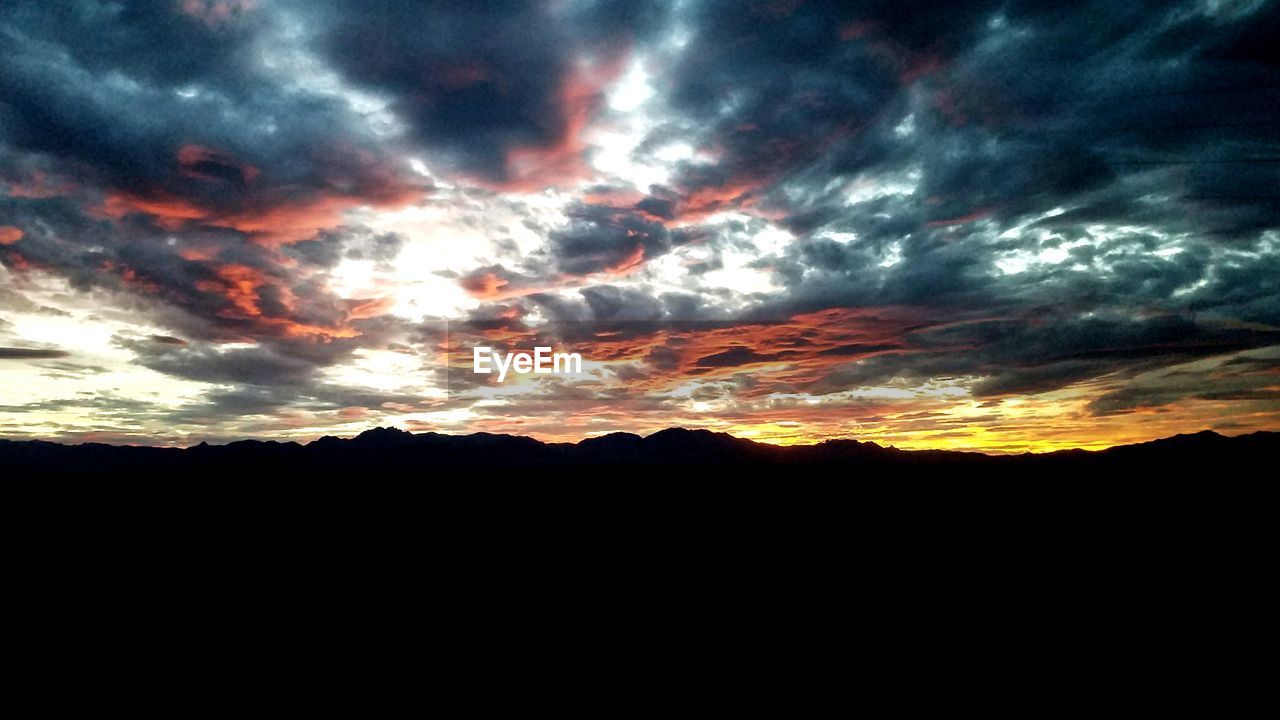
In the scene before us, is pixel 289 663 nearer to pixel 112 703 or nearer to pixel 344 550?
pixel 112 703

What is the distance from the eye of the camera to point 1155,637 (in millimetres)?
18594

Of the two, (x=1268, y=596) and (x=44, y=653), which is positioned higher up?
(x=44, y=653)

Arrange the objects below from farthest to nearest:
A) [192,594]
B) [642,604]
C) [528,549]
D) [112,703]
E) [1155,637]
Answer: [528,549] < [192,594] < [642,604] < [1155,637] < [112,703]

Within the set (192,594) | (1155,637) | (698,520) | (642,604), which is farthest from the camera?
(698,520)

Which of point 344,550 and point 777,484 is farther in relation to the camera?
point 777,484

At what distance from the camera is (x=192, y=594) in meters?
23.5

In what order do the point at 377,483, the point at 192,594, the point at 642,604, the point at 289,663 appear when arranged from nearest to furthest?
1. the point at 289,663
2. the point at 642,604
3. the point at 192,594
4. the point at 377,483

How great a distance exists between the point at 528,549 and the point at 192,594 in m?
15.3

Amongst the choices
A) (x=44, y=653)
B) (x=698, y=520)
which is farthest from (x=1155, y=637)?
(x=44, y=653)

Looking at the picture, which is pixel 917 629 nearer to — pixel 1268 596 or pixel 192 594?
pixel 1268 596

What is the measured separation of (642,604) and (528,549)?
11840 mm

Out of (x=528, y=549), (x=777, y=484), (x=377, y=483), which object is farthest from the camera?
(x=377, y=483)

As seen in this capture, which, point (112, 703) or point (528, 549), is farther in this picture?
point (528, 549)

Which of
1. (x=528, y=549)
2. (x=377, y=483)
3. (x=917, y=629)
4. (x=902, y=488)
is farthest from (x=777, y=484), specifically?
(x=377, y=483)
